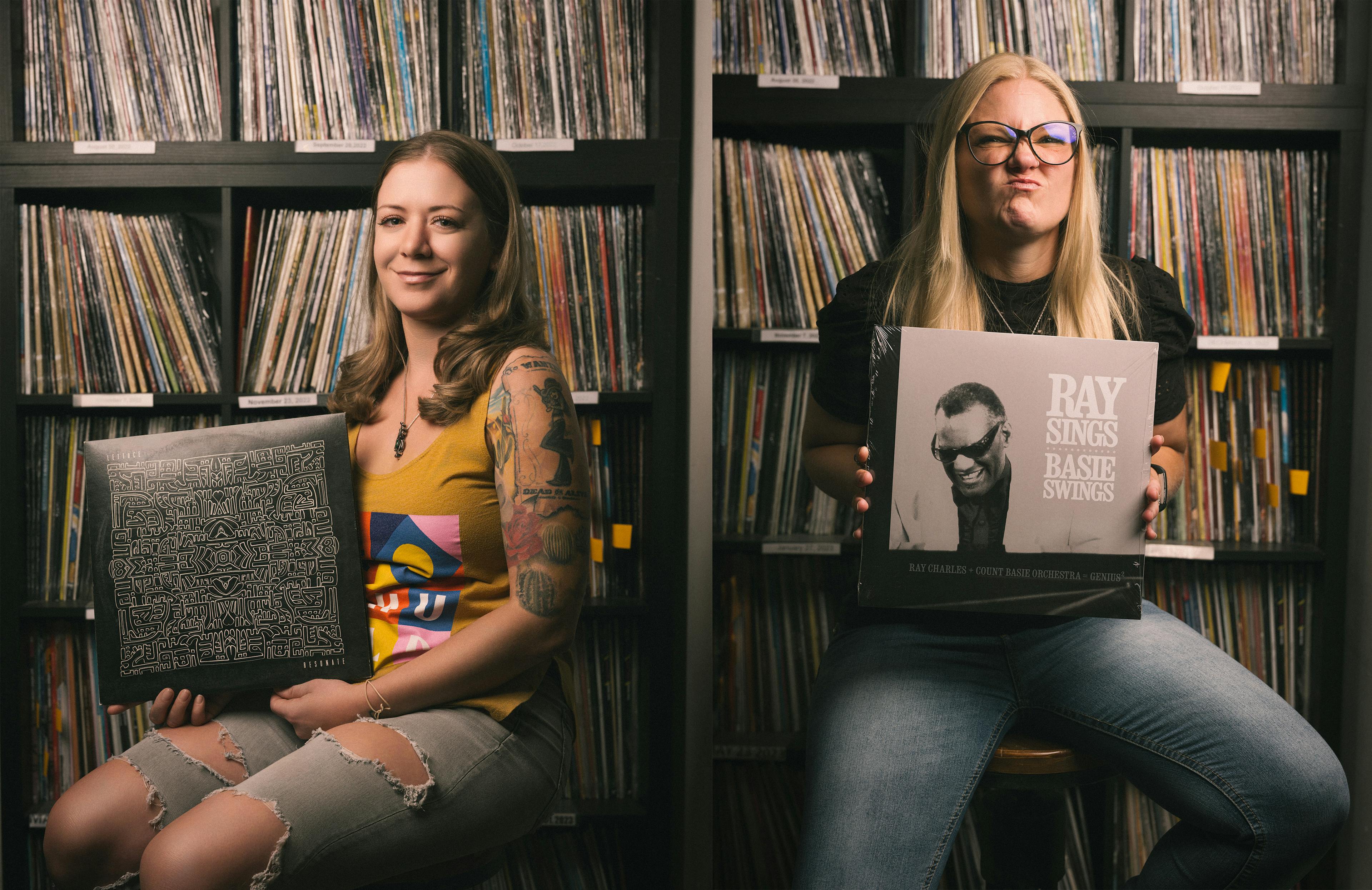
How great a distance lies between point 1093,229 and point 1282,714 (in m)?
0.78

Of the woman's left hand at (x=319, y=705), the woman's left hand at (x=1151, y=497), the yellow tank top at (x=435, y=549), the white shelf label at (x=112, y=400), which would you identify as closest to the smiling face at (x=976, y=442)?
the woman's left hand at (x=1151, y=497)

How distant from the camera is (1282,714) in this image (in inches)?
41.0

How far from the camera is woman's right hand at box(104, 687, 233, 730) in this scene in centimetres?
114

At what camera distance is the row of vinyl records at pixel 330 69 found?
5.56ft

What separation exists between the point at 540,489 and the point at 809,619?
97 centimetres

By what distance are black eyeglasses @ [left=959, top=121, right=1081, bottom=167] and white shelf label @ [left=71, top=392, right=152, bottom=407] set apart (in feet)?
5.58

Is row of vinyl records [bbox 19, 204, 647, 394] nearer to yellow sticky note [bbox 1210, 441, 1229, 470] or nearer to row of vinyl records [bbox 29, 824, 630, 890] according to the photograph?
row of vinyl records [bbox 29, 824, 630, 890]

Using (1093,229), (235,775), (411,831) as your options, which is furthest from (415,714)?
(1093,229)

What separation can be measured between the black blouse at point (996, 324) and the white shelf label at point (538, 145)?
645 mm

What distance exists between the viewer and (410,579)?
1152 mm

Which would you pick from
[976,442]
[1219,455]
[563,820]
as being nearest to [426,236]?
[976,442]

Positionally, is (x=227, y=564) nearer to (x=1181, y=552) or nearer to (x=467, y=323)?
(x=467, y=323)

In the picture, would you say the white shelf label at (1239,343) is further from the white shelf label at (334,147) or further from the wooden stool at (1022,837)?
the white shelf label at (334,147)

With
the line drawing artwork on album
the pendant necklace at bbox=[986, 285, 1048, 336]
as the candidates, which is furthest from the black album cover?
the pendant necklace at bbox=[986, 285, 1048, 336]
